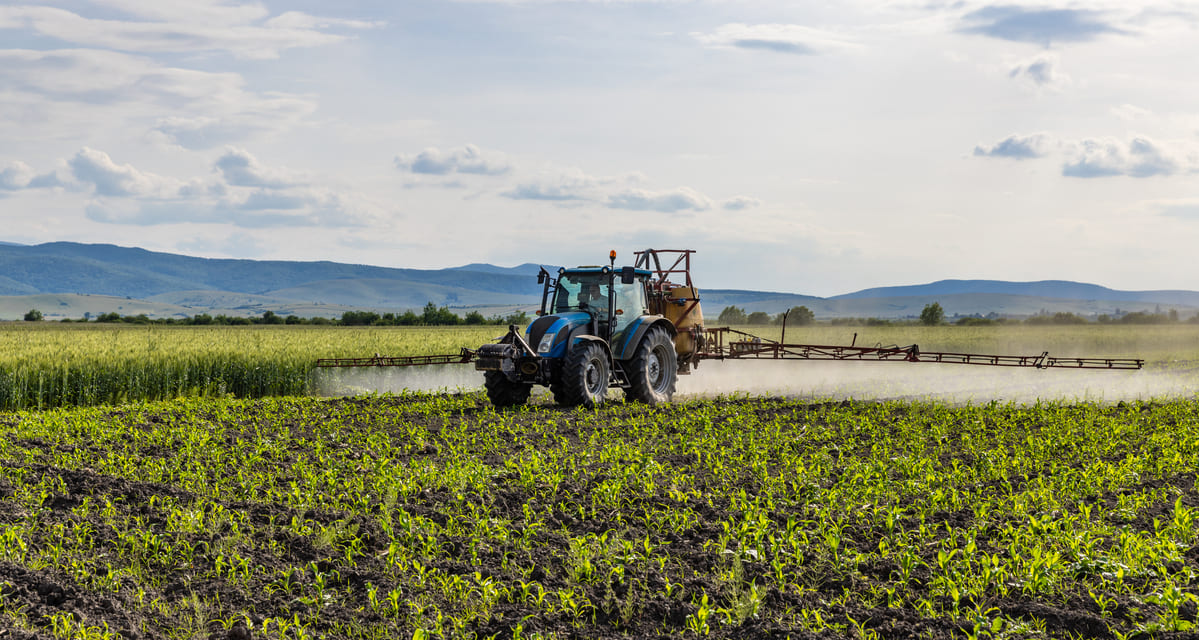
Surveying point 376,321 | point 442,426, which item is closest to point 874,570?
point 442,426

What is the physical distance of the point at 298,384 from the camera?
830 inches

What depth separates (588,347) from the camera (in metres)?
15.0

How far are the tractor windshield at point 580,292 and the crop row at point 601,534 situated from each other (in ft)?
12.9

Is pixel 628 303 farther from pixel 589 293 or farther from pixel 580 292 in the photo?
pixel 580 292

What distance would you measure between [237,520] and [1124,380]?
21.1 m

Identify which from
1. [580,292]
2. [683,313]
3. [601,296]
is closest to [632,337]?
[601,296]

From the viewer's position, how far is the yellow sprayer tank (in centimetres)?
1783

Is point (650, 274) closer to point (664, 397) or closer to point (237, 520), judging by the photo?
point (664, 397)

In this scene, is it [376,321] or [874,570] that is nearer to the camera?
[874,570]

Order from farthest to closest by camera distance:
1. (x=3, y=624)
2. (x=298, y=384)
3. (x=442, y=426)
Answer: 1. (x=298, y=384)
2. (x=442, y=426)
3. (x=3, y=624)

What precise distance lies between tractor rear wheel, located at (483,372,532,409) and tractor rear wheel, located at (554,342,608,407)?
80 centimetres

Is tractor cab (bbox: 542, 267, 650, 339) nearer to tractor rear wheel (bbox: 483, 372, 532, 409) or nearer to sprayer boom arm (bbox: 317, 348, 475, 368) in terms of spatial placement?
tractor rear wheel (bbox: 483, 372, 532, 409)

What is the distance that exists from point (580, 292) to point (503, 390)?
2.18 metres

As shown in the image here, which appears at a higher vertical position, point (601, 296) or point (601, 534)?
point (601, 296)
